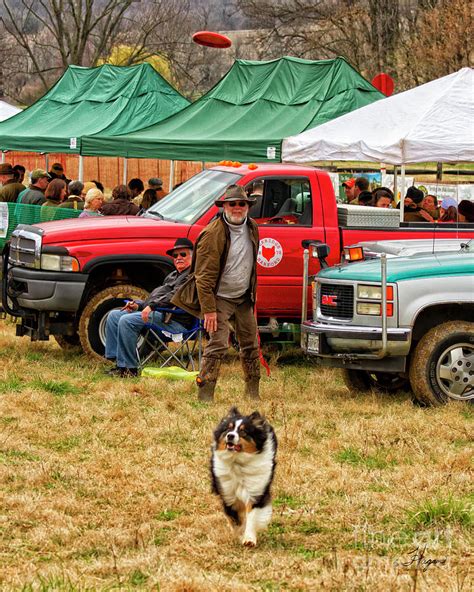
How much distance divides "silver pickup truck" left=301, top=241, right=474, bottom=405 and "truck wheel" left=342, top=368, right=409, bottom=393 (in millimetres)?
830

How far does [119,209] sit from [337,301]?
15.1ft

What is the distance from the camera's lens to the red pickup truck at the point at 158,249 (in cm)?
1167

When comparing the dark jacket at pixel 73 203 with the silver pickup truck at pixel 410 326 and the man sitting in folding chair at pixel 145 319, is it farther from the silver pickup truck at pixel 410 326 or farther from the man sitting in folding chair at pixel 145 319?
the silver pickup truck at pixel 410 326

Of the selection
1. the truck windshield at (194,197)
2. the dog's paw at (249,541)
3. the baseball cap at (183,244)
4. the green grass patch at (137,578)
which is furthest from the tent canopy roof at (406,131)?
the green grass patch at (137,578)

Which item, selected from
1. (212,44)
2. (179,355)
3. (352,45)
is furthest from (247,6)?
(179,355)

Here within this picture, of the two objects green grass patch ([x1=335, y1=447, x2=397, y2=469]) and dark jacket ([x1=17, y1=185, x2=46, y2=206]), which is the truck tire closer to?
green grass patch ([x1=335, y1=447, x2=397, y2=469])

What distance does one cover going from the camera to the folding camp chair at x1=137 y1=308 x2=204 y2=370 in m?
11.2

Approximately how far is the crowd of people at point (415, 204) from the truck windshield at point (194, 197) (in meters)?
2.69

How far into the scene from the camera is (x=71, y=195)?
1611 centimetres

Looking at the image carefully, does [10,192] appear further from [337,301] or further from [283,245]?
[337,301]

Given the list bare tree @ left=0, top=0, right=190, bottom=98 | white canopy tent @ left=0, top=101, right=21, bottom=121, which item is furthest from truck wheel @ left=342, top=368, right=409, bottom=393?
bare tree @ left=0, top=0, right=190, bottom=98

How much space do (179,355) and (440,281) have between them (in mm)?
3286

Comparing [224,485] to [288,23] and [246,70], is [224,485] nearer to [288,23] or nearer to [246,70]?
[246,70]

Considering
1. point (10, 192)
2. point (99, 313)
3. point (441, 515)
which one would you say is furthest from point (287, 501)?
point (10, 192)
